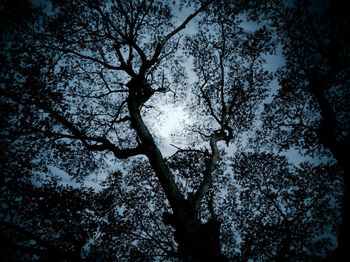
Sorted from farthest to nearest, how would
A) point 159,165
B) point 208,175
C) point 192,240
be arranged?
point 208,175 → point 159,165 → point 192,240

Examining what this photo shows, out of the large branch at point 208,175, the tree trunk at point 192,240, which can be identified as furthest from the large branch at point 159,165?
the large branch at point 208,175

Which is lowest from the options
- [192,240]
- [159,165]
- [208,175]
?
[192,240]

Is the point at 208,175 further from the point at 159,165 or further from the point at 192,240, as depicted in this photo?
the point at 192,240

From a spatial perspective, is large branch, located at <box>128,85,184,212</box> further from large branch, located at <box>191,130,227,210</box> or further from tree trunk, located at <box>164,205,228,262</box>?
large branch, located at <box>191,130,227,210</box>

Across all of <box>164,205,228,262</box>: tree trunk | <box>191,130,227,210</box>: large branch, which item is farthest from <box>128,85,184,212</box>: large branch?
<box>191,130,227,210</box>: large branch

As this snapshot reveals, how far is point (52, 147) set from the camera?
11.0 m

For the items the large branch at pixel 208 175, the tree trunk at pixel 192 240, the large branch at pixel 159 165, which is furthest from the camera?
the large branch at pixel 208 175

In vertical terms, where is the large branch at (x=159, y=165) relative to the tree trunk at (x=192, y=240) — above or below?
above

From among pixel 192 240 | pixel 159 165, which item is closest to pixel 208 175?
pixel 159 165

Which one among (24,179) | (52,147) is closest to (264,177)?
(52,147)

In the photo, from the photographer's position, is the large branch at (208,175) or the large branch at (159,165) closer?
the large branch at (159,165)

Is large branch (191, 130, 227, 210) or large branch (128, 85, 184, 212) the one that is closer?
large branch (128, 85, 184, 212)

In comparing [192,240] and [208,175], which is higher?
[208,175]

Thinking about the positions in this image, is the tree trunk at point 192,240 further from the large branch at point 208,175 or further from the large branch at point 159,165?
the large branch at point 208,175
